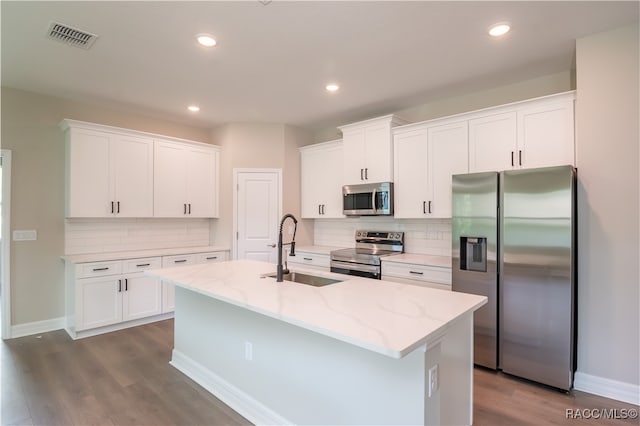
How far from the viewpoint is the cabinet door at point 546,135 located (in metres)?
2.84

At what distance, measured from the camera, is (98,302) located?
3.79m

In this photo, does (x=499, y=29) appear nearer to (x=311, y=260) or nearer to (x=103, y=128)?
(x=311, y=260)

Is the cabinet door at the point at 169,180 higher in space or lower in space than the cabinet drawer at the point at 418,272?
higher

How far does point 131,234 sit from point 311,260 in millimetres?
2490

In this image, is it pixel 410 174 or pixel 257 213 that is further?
pixel 257 213

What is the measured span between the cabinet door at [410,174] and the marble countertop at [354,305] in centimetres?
177

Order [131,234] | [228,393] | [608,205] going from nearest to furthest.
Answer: [228,393]
[608,205]
[131,234]

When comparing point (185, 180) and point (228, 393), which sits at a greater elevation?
point (185, 180)

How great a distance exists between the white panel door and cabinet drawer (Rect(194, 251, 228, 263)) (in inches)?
9.0

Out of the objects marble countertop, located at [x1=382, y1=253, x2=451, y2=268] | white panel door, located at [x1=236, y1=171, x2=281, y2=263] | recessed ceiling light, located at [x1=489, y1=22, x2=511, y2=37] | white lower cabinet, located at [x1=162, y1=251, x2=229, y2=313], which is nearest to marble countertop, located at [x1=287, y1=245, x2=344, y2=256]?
white panel door, located at [x1=236, y1=171, x2=281, y2=263]

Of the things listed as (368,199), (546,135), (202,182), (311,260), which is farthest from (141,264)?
(546,135)

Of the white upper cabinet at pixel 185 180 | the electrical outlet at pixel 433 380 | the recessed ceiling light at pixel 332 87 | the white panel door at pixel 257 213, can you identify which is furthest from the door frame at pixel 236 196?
the electrical outlet at pixel 433 380

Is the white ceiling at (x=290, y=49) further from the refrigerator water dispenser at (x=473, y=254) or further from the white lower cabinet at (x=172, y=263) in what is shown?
the white lower cabinet at (x=172, y=263)

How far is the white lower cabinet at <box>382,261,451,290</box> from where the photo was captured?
130 inches
